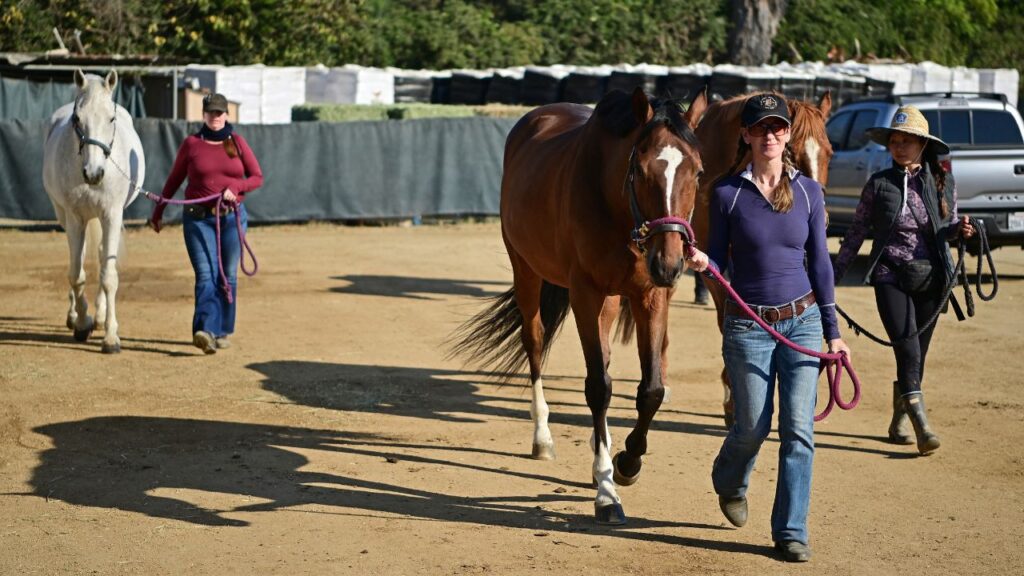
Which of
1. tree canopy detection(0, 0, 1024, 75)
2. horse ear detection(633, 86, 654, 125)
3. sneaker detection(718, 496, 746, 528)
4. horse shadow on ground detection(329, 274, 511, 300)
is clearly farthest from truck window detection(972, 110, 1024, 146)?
tree canopy detection(0, 0, 1024, 75)

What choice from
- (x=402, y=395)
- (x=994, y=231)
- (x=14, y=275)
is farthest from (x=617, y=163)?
(x=14, y=275)

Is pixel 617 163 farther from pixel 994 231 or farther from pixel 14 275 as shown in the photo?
pixel 14 275

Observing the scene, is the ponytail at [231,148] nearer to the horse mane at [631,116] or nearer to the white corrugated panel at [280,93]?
the horse mane at [631,116]

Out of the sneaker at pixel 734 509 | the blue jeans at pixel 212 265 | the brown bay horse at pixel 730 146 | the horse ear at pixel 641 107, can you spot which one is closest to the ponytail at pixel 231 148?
the blue jeans at pixel 212 265

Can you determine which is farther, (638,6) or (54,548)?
(638,6)

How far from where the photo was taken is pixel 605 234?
20.5 ft

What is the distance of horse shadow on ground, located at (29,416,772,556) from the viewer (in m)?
6.14

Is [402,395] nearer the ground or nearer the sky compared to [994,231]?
nearer the ground

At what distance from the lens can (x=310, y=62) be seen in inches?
1319

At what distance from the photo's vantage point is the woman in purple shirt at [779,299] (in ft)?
17.5

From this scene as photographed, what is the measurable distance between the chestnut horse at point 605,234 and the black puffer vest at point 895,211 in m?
1.58

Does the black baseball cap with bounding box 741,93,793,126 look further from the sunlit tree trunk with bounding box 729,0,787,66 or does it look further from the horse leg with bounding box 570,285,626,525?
the sunlit tree trunk with bounding box 729,0,787,66

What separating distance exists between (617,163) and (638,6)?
36.4 m

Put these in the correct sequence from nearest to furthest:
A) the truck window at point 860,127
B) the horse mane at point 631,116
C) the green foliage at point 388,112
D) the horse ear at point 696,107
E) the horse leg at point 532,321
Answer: the horse mane at point 631,116
the horse ear at point 696,107
the horse leg at point 532,321
the truck window at point 860,127
the green foliage at point 388,112
